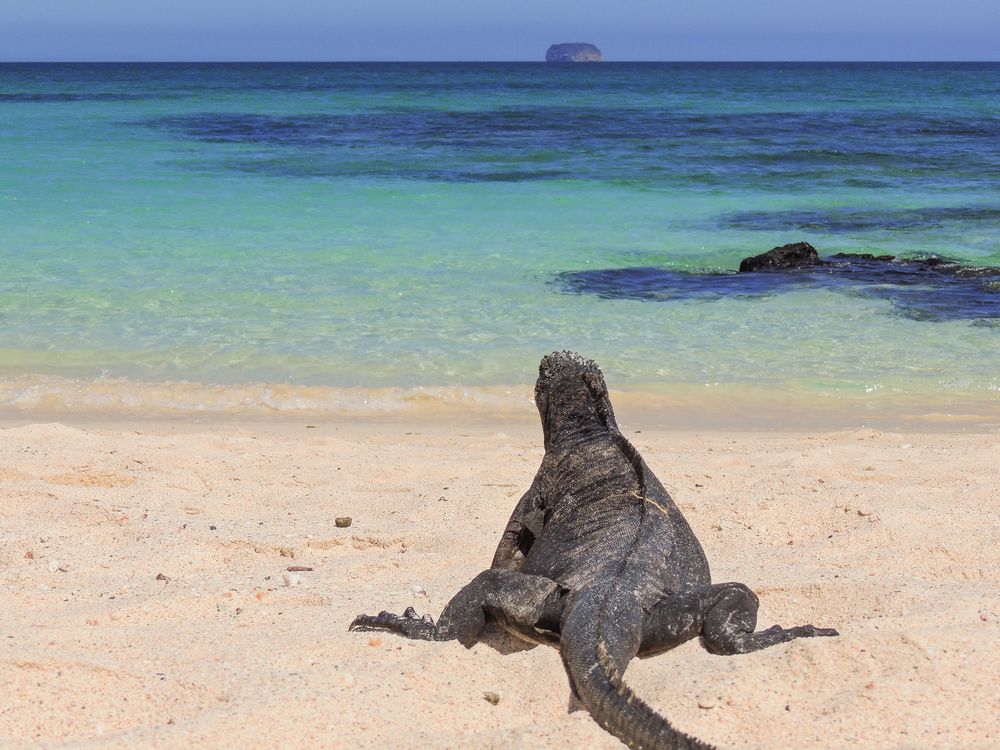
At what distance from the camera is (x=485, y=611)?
4137 millimetres

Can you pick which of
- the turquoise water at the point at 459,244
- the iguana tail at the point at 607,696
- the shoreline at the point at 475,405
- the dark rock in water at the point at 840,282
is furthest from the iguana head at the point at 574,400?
the dark rock in water at the point at 840,282

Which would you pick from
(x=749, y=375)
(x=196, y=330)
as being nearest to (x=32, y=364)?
(x=196, y=330)

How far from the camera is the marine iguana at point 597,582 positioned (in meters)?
3.58

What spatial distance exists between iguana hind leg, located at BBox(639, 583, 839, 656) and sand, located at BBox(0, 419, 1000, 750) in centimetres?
8

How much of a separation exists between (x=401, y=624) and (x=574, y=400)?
123cm

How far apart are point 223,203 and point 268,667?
16331 mm

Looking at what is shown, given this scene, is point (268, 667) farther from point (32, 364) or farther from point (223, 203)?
point (223, 203)

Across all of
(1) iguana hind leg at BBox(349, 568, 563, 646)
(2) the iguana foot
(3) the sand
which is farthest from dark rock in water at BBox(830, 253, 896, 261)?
(2) the iguana foot

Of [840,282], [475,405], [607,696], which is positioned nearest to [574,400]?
[607,696]

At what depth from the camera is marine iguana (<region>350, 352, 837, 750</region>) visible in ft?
11.8

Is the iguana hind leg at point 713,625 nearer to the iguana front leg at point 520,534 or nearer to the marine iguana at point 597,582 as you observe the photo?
the marine iguana at point 597,582

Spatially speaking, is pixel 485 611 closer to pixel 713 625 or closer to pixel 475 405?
pixel 713 625

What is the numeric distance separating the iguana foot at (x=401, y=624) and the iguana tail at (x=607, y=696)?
0.64 meters

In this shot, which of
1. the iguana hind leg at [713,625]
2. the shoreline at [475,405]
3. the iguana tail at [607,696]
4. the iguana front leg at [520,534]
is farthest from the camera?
the shoreline at [475,405]
